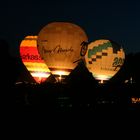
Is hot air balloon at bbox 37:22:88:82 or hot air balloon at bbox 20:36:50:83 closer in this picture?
hot air balloon at bbox 37:22:88:82

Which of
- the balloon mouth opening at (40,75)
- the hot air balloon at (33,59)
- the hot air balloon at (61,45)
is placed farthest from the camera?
the balloon mouth opening at (40,75)

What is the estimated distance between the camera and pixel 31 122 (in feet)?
44.8

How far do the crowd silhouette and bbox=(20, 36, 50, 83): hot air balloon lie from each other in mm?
880

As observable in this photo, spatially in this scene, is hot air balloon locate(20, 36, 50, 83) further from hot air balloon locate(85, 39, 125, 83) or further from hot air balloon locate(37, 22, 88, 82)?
hot air balloon locate(37, 22, 88, 82)

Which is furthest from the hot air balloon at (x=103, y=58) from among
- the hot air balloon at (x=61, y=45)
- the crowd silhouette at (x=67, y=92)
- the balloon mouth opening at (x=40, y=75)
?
the hot air balloon at (x=61, y=45)

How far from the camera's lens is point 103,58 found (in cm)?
2709

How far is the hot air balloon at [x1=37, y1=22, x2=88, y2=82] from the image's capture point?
22500 millimetres

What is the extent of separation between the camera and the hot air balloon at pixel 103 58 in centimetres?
2712

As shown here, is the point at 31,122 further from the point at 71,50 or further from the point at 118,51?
the point at 118,51

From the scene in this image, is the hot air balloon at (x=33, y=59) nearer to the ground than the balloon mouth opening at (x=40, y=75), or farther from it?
farther from it

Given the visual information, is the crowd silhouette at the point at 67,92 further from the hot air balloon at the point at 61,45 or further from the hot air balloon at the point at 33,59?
the hot air balloon at the point at 61,45

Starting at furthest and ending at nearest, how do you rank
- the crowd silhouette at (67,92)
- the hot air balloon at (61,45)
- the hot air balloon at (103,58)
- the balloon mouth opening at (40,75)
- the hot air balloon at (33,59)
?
1. the hot air balloon at (103,58)
2. the balloon mouth opening at (40,75)
3. the hot air balloon at (33,59)
4. the hot air balloon at (61,45)
5. the crowd silhouette at (67,92)

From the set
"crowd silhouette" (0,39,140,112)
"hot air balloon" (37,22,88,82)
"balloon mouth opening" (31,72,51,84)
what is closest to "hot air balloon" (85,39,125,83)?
"crowd silhouette" (0,39,140,112)

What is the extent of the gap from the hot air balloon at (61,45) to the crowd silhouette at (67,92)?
146cm
